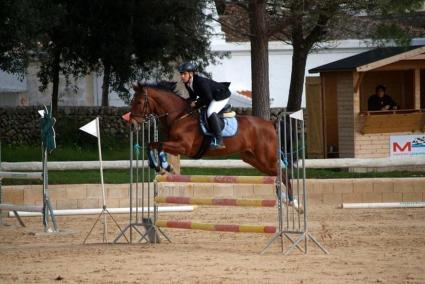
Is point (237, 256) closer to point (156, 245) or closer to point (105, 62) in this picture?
point (156, 245)

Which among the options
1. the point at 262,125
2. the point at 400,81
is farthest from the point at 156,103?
the point at 400,81

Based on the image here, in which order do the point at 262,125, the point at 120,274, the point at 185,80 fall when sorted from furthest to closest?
the point at 262,125
the point at 185,80
the point at 120,274

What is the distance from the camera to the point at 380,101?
848 inches

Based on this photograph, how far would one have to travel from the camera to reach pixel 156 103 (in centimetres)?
1427

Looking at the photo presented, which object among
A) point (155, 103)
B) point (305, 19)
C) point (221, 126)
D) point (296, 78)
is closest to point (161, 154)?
point (155, 103)

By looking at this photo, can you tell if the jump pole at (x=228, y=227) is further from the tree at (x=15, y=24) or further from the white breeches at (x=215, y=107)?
the tree at (x=15, y=24)

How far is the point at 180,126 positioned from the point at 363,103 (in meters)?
9.73

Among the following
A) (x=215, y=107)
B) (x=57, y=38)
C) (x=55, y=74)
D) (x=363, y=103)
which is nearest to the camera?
(x=215, y=107)

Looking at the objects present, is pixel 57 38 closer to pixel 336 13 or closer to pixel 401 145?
pixel 336 13

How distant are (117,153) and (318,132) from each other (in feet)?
18.9

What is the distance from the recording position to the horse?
46.2 ft

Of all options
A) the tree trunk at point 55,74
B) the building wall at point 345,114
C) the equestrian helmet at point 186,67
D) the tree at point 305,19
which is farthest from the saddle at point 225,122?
the tree trunk at point 55,74

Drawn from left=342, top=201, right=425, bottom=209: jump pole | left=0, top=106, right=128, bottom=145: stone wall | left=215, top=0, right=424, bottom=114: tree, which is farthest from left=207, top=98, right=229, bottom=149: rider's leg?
left=0, top=106, right=128, bottom=145: stone wall

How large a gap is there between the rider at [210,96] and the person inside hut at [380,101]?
7731 millimetres
